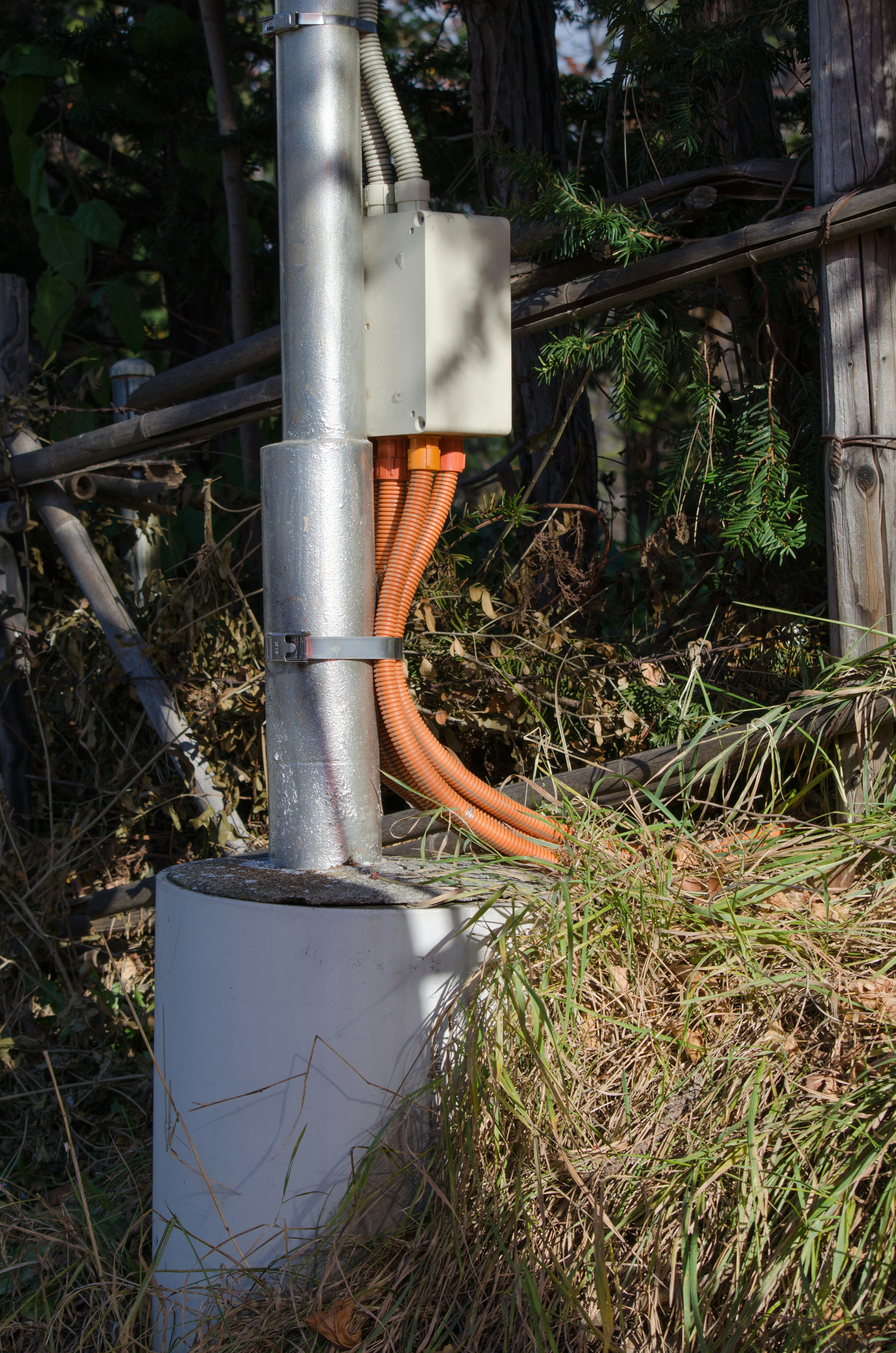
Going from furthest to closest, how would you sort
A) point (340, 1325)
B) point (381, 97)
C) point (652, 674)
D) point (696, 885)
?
1. point (652, 674)
2. point (381, 97)
3. point (696, 885)
4. point (340, 1325)

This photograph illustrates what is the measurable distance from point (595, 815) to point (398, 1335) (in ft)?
3.52

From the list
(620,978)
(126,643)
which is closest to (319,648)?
(620,978)

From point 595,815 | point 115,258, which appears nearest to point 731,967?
point 595,815

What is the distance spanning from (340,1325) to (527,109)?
429cm

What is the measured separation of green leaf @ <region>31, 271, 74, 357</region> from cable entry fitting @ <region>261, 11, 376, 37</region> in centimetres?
322

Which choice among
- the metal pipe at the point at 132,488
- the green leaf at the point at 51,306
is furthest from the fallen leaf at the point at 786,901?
the green leaf at the point at 51,306

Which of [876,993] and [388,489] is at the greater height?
[388,489]

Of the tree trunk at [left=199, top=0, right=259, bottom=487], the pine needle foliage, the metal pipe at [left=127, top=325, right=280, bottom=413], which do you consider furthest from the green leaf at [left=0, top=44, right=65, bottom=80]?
the pine needle foliage

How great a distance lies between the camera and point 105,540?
13.9 feet

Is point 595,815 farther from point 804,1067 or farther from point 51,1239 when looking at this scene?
point 51,1239

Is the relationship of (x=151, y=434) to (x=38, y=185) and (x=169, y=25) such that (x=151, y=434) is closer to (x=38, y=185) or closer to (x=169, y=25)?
(x=38, y=185)

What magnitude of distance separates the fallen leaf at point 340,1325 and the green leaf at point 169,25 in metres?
5.63

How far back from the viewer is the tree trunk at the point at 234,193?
4.97 m

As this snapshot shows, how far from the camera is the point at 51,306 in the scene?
509 cm
